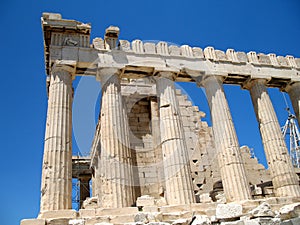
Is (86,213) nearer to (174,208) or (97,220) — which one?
(97,220)

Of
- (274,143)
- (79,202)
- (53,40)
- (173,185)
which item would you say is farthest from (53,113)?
(79,202)

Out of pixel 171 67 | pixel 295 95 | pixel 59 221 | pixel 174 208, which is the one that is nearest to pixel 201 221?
pixel 174 208

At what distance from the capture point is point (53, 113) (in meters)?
14.1

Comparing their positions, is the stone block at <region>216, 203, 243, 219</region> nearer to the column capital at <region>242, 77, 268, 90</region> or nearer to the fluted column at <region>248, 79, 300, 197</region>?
the fluted column at <region>248, 79, 300, 197</region>

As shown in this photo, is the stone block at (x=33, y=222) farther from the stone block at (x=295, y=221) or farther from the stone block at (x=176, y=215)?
the stone block at (x=295, y=221)

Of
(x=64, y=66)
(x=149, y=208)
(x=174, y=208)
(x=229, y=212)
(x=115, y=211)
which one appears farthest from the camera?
(x=64, y=66)

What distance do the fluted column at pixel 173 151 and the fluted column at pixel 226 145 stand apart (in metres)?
2.05

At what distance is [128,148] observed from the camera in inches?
571

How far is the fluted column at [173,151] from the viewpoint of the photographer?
13883 millimetres

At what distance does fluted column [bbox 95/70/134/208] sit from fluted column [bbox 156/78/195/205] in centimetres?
187

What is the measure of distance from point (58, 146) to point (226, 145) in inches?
330

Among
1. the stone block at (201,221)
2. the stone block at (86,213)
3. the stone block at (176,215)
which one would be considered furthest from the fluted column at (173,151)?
the stone block at (201,221)

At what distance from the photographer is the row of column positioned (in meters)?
12.9

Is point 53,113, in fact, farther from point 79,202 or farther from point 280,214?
point 79,202
